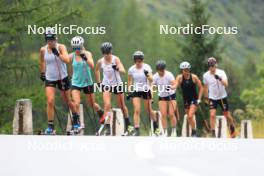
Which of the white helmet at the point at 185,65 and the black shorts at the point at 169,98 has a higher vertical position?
the white helmet at the point at 185,65

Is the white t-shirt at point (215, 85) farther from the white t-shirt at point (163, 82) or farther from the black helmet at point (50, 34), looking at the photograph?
the black helmet at point (50, 34)

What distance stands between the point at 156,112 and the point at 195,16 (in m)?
1.94

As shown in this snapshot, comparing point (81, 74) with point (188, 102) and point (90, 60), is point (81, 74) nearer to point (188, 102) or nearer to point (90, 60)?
point (90, 60)

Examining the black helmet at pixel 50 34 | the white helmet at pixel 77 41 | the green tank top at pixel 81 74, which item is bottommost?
the green tank top at pixel 81 74

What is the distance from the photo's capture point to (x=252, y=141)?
1468 centimetres

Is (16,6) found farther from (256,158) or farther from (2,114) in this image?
(256,158)

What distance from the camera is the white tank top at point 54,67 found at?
15406mm

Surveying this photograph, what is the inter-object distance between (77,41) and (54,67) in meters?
0.62

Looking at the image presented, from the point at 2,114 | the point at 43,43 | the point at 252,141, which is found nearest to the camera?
the point at 252,141

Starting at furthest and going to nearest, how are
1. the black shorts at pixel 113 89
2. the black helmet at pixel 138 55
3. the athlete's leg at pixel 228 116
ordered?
the athlete's leg at pixel 228 116, the black helmet at pixel 138 55, the black shorts at pixel 113 89

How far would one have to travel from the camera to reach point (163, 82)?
15.5 meters

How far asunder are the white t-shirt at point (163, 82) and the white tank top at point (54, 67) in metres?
1.48

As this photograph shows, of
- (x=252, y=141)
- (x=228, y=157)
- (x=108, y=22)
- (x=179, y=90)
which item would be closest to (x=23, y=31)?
(x=108, y=22)

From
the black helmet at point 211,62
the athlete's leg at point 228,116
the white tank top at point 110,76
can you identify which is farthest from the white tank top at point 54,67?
the athlete's leg at point 228,116
